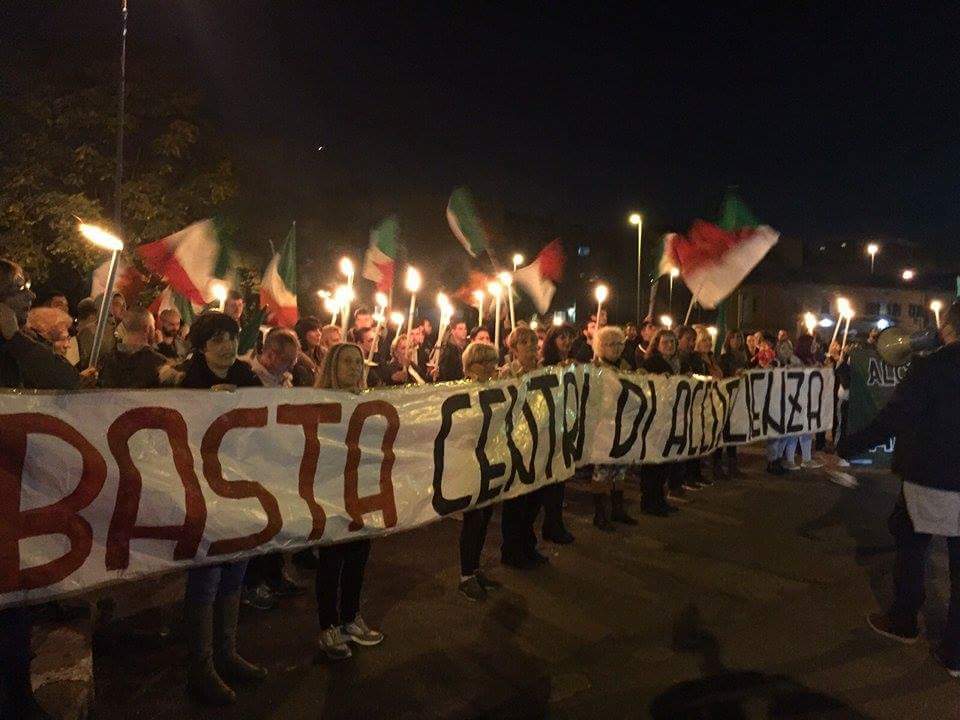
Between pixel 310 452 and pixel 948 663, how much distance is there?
384 centimetres

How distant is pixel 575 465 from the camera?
19.6 ft

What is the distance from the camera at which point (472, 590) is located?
200 inches

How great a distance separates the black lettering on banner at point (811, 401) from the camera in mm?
9547

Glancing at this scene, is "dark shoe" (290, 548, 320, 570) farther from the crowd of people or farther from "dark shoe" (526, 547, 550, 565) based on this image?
"dark shoe" (526, 547, 550, 565)

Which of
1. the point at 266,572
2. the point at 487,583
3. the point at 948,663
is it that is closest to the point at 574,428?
the point at 487,583

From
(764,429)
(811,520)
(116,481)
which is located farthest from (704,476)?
(116,481)

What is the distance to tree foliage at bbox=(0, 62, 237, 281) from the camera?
14.3m

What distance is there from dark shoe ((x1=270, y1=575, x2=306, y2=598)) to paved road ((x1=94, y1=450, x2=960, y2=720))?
150mm

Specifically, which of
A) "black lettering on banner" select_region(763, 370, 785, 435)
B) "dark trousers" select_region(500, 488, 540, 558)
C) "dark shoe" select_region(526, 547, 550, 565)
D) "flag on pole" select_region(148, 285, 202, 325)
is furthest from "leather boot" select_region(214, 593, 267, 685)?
"black lettering on banner" select_region(763, 370, 785, 435)

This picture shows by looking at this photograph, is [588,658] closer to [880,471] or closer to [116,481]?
[116,481]

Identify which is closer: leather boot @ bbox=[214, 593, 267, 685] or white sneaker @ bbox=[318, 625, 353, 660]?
leather boot @ bbox=[214, 593, 267, 685]

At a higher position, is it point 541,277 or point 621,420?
point 541,277

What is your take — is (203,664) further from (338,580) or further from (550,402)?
(550,402)

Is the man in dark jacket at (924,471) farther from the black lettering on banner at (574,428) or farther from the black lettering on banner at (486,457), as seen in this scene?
the black lettering on banner at (486,457)
